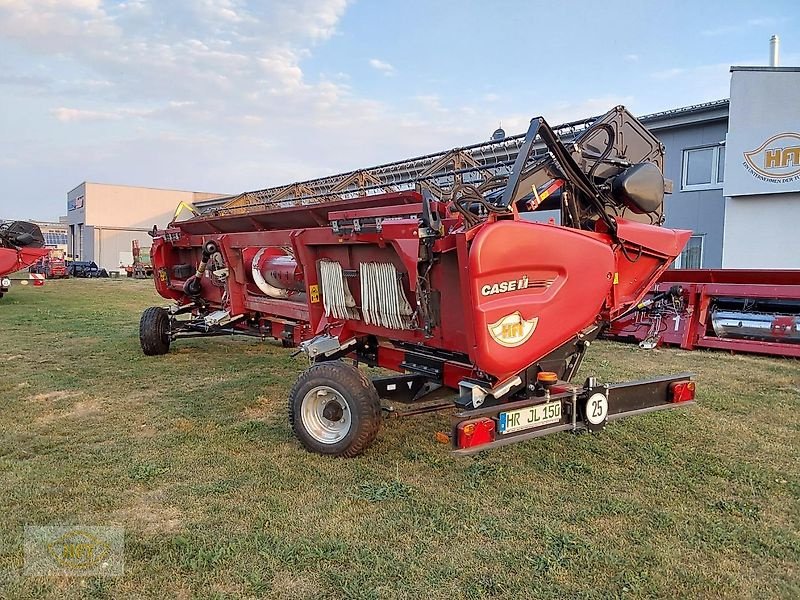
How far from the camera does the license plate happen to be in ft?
11.0

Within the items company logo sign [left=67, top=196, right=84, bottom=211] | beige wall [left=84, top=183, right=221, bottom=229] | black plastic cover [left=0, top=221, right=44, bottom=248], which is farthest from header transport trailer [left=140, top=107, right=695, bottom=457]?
company logo sign [left=67, top=196, right=84, bottom=211]

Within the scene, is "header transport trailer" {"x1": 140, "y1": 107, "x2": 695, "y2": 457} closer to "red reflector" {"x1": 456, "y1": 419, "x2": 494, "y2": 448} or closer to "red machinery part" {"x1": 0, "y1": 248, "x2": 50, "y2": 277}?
"red reflector" {"x1": 456, "y1": 419, "x2": 494, "y2": 448}

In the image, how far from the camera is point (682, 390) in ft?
13.5

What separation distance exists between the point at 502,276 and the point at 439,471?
1.50m

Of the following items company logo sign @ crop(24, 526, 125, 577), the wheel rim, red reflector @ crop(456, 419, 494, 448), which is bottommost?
company logo sign @ crop(24, 526, 125, 577)

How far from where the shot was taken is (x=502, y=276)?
10.8 feet

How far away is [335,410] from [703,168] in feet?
45.0

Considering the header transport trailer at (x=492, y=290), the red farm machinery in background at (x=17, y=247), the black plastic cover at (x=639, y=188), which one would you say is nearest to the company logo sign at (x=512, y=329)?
the header transport trailer at (x=492, y=290)

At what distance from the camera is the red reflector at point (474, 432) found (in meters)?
3.18

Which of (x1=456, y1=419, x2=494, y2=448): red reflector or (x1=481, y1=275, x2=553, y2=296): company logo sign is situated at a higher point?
(x1=481, y1=275, x2=553, y2=296): company logo sign

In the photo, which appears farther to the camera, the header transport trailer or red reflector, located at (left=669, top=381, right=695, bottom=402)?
red reflector, located at (left=669, top=381, right=695, bottom=402)

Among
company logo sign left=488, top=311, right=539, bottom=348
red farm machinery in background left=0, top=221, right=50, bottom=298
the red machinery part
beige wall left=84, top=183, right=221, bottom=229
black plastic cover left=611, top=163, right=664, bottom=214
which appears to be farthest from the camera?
beige wall left=84, top=183, right=221, bottom=229

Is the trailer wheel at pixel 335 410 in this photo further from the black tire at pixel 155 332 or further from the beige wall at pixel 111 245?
the beige wall at pixel 111 245

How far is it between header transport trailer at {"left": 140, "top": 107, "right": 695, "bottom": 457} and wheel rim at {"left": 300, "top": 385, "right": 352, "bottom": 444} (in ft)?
0.04
